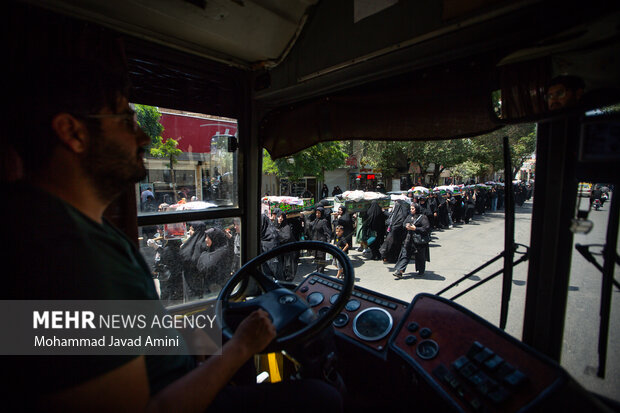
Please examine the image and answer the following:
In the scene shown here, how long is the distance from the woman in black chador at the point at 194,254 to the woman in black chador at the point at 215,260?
4 centimetres

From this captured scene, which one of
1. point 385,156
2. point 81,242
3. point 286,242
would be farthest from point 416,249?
point 385,156

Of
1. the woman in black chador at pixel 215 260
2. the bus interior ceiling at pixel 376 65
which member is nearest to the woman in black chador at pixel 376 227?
the woman in black chador at pixel 215 260

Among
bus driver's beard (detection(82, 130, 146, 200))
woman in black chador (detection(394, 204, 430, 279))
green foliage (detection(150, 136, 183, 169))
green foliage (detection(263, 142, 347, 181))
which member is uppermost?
green foliage (detection(263, 142, 347, 181))

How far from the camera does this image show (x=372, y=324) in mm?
1962

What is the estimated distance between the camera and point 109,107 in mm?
1024

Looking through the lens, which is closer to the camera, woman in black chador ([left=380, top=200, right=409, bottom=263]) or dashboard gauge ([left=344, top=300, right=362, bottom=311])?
dashboard gauge ([left=344, top=300, right=362, bottom=311])

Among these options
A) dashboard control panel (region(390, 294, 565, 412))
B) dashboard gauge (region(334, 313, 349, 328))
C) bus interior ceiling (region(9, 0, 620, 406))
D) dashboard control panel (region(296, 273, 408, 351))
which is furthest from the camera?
dashboard gauge (region(334, 313, 349, 328))

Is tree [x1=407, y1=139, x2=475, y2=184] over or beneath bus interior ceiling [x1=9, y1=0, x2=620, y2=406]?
over

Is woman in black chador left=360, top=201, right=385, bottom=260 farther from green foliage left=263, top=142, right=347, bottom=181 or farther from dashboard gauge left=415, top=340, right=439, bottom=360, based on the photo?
dashboard gauge left=415, top=340, right=439, bottom=360

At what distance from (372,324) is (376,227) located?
313 inches

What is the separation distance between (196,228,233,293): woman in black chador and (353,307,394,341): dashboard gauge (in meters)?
1.32

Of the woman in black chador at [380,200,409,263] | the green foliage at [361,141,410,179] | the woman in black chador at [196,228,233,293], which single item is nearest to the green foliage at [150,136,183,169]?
the woman in black chador at [196,228,233,293]

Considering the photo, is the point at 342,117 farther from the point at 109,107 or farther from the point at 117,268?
the point at 117,268

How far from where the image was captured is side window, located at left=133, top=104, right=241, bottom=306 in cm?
222
